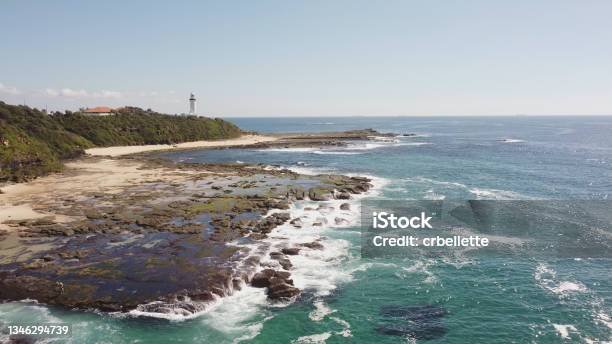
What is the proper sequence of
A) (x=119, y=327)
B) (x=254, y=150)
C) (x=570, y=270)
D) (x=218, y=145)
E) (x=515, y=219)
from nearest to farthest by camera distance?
(x=119, y=327) → (x=570, y=270) → (x=515, y=219) → (x=254, y=150) → (x=218, y=145)

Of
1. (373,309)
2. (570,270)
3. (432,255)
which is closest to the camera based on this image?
(373,309)

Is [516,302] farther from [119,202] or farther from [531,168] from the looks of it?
[531,168]

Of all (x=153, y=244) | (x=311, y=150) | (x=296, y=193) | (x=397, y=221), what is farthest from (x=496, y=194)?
(x=311, y=150)

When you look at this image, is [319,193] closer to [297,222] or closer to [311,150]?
[297,222]

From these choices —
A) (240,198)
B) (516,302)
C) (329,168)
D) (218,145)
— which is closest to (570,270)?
(516,302)

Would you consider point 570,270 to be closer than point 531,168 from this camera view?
Yes

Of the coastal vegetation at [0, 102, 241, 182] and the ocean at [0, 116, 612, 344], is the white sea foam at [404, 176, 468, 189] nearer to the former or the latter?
the ocean at [0, 116, 612, 344]

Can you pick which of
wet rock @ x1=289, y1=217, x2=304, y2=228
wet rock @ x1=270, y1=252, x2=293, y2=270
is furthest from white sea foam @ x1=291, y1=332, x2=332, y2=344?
wet rock @ x1=289, y1=217, x2=304, y2=228
